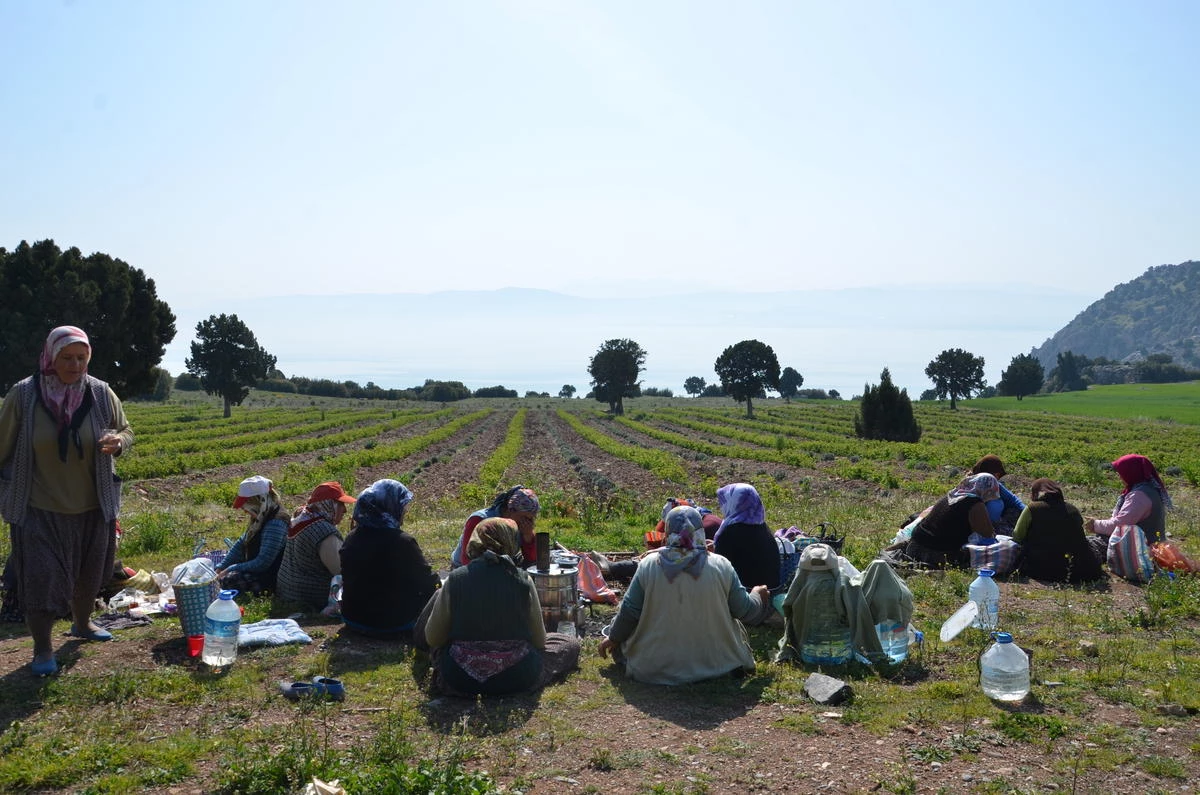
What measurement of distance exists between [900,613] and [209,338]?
5989 cm

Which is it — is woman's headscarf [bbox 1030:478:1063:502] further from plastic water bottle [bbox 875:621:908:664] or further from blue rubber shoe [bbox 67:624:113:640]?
blue rubber shoe [bbox 67:624:113:640]

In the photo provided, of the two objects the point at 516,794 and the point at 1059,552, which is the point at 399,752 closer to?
the point at 516,794

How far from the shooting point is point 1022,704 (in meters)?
4.82

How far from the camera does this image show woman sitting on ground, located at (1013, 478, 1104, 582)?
314 inches

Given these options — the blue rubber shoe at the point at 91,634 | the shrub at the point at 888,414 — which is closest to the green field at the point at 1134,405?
the shrub at the point at 888,414

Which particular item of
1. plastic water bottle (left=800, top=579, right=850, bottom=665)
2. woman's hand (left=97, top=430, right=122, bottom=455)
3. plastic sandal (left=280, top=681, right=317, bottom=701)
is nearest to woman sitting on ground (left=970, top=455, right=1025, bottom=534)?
plastic water bottle (left=800, top=579, right=850, bottom=665)

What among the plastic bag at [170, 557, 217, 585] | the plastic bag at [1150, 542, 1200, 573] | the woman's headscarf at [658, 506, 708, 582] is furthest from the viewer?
the plastic bag at [1150, 542, 1200, 573]

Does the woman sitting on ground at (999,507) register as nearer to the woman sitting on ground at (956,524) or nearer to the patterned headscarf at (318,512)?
the woman sitting on ground at (956,524)

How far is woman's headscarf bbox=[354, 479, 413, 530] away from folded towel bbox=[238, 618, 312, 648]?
90 cm

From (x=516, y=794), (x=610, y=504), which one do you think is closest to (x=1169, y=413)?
(x=610, y=504)

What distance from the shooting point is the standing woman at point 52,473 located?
16.4 feet

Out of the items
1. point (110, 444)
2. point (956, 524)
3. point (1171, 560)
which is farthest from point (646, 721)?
point (1171, 560)

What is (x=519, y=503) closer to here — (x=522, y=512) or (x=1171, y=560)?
(x=522, y=512)

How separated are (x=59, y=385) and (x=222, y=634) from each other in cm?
188
